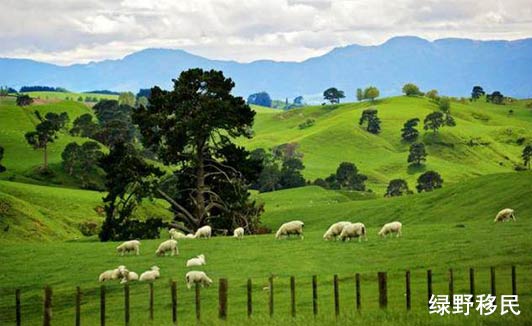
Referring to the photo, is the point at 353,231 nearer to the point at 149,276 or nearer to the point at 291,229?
the point at 291,229

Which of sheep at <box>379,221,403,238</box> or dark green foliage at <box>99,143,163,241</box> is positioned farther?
dark green foliage at <box>99,143,163,241</box>

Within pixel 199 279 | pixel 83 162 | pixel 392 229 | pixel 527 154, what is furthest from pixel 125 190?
pixel 527 154

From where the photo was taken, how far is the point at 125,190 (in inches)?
2495

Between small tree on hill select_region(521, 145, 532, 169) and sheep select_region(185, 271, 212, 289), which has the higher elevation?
small tree on hill select_region(521, 145, 532, 169)

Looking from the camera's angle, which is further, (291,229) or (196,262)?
(291,229)

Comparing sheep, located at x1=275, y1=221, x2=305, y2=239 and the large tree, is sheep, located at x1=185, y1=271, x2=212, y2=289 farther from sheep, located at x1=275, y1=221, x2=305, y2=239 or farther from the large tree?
the large tree

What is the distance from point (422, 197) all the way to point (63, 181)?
79.1 meters

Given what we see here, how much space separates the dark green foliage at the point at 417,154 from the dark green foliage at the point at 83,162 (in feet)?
277

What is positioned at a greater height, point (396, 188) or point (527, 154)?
point (527, 154)

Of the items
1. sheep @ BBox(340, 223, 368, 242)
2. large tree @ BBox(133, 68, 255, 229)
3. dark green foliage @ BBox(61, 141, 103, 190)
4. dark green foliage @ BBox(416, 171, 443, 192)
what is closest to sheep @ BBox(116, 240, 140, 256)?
sheep @ BBox(340, 223, 368, 242)

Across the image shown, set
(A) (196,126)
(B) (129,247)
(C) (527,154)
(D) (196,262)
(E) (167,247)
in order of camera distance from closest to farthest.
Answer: (D) (196,262) < (E) (167,247) < (B) (129,247) < (A) (196,126) < (C) (527,154)

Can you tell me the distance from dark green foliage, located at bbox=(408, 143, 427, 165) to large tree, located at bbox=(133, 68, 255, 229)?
130622 millimetres

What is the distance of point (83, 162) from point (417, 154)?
88189mm

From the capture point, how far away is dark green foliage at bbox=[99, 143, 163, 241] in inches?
2422
